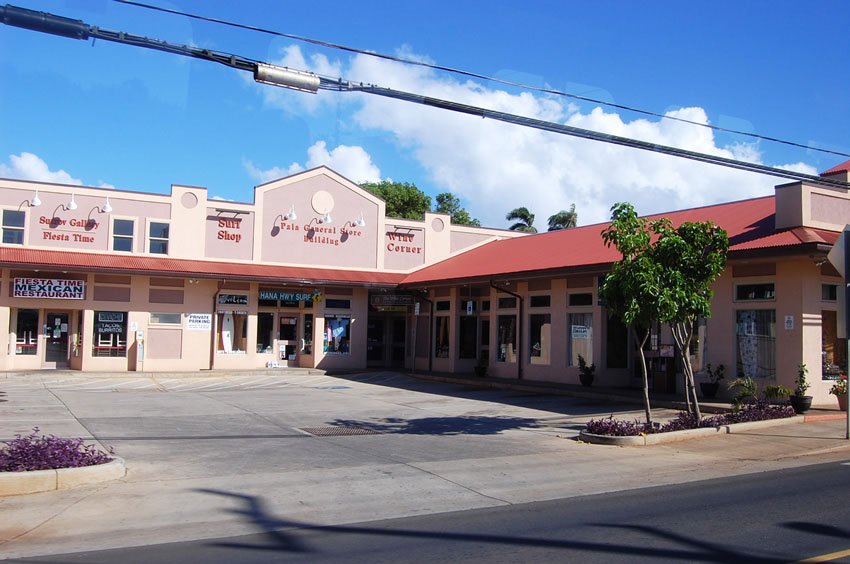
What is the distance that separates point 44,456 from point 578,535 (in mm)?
7178

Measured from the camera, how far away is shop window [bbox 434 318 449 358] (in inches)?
1211

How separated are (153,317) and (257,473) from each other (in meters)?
19.3

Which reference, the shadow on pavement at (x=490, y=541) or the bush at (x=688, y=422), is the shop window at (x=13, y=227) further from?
the shadow on pavement at (x=490, y=541)

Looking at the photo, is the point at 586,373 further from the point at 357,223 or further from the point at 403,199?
the point at 403,199

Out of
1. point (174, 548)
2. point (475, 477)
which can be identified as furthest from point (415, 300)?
point (174, 548)

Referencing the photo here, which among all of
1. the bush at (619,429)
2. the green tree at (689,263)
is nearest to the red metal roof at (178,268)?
the bush at (619,429)

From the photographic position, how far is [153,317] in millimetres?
28703

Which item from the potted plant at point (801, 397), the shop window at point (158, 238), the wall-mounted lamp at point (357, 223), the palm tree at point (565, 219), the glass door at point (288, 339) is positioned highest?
the palm tree at point (565, 219)

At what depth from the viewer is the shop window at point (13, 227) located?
26906 millimetres

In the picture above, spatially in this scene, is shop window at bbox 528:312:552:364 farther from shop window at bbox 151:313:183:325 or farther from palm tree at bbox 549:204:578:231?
palm tree at bbox 549:204:578:231

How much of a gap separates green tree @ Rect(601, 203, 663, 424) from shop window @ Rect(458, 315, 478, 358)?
1483 centimetres

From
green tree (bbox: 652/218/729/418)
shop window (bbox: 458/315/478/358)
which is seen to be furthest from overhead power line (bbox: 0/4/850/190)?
shop window (bbox: 458/315/478/358)

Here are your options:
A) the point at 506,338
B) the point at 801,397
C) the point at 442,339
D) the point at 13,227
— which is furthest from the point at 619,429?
the point at 13,227

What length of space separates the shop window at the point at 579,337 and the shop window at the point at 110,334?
54.6 feet
